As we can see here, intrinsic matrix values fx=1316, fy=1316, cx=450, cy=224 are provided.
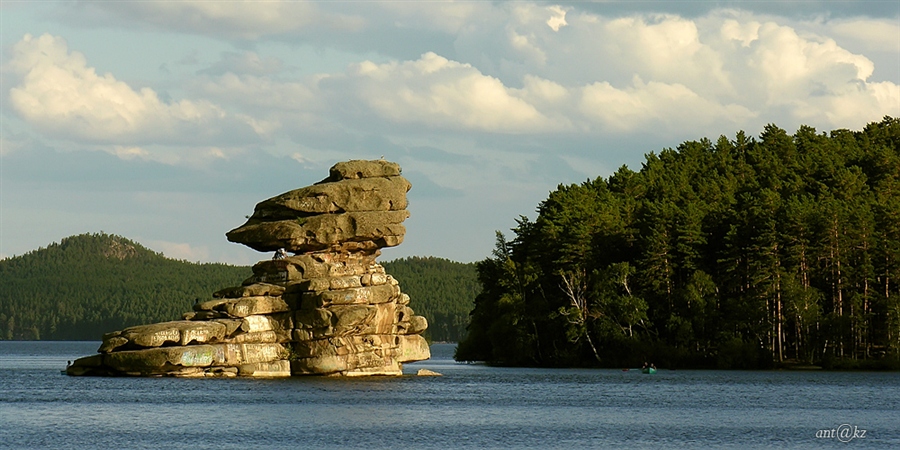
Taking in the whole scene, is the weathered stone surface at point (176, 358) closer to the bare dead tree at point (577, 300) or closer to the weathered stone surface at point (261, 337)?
the weathered stone surface at point (261, 337)

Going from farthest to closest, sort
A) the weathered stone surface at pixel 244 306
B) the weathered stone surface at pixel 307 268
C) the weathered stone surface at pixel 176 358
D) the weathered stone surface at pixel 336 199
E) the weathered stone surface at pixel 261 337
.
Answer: the weathered stone surface at pixel 336 199
the weathered stone surface at pixel 307 268
the weathered stone surface at pixel 261 337
the weathered stone surface at pixel 244 306
the weathered stone surface at pixel 176 358

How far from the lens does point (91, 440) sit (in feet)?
Result: 167

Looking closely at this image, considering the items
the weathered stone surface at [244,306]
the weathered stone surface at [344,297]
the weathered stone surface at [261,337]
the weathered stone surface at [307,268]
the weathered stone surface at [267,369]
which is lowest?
the weathered stone surface at [267,369]

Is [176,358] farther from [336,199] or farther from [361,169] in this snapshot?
[361,169]

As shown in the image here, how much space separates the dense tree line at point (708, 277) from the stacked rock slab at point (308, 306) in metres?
27.5

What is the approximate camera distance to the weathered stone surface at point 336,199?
8731cm

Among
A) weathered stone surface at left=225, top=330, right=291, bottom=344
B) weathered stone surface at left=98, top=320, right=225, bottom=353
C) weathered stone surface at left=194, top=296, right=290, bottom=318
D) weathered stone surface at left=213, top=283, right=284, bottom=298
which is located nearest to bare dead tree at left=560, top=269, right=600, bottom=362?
weathered stone surface at left=225, top=330, right=291, bottom=344

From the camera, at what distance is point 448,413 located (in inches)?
2571

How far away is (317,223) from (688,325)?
35.4 m

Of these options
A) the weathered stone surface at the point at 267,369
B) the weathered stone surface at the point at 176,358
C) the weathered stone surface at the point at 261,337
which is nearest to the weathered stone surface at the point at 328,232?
the weathered stone surface at the point at 261,337

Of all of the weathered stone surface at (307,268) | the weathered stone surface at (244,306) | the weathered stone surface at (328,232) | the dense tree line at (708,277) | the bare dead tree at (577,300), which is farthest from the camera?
the bare dead tree at (577,300)

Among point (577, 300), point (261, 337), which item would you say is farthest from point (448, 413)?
point (577, 300)

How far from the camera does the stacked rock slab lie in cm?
8169

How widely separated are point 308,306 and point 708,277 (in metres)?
38.1
